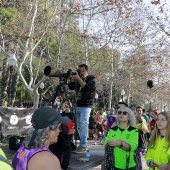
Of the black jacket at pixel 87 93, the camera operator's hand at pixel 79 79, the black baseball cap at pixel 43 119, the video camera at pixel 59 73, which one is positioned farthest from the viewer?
the black jacket at pixel 87 93

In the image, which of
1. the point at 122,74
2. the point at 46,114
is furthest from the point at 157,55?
the point at 46,114

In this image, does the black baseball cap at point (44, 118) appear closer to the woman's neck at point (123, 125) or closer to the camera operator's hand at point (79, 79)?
the woman's neck at point (123, 125)

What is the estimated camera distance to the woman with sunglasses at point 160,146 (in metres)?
3.99

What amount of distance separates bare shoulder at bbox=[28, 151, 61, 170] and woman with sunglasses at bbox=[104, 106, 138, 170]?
2286 mm

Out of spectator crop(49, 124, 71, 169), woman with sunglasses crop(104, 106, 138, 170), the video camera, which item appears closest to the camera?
spectator crop(49, 124, 71, 169)

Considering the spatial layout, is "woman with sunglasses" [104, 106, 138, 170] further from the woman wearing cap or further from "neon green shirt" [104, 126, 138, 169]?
the woman wearing cap

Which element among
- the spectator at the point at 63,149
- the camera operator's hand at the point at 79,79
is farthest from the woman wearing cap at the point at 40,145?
the camera operator's hand at the point at 79,79

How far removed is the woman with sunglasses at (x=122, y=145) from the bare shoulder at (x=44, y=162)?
7.50 feet

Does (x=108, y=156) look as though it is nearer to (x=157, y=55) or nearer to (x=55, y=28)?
(x=55, y=28)

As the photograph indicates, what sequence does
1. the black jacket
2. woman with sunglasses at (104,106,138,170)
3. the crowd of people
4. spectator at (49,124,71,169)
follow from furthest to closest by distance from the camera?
the black jacket → woman with sunglasses at (104,106,138,170) → spectator at (49,124,71,169) → the crowd of people

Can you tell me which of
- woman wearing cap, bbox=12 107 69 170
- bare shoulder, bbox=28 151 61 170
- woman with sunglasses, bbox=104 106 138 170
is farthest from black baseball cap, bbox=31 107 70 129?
woman with sunglasses, bbox=104 106 138 170

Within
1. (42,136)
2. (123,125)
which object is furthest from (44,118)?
(123,125)

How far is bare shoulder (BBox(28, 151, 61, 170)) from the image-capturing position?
5.94 feet

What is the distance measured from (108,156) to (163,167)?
80 cm
